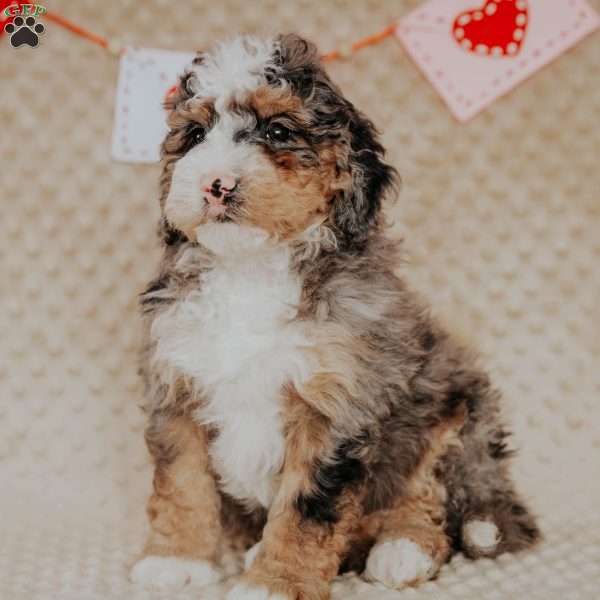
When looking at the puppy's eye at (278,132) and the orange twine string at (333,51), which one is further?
the orange twine string at (333,51)

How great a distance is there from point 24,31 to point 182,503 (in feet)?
5.71

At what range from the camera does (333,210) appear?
99.5 inches

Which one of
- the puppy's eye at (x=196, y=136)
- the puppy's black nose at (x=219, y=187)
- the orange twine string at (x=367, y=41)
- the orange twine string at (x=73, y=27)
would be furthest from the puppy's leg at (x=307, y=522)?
the orange twine string at (x=73, y=27)

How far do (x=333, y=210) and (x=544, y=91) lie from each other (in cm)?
139

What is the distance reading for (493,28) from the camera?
11.3ft

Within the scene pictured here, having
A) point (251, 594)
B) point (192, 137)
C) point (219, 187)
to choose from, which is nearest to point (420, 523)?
point (251, 594)

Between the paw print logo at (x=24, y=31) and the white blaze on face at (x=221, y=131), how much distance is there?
1159mm

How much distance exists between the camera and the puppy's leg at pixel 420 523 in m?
2.58

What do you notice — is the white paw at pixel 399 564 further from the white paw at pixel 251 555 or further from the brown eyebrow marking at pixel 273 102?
the brown eyebrow marking at pixel 273 102

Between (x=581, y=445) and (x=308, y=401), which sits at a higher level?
(x=308, y=401)

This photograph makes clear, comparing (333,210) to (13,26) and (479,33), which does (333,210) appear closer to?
(479,33)

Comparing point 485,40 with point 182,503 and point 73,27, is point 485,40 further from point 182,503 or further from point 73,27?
point 182,503

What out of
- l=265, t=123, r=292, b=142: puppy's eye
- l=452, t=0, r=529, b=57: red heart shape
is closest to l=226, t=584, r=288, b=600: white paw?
l=265, t=123, r=292, b=142: puppy's eye

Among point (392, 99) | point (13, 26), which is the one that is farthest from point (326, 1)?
point (13, 26)
